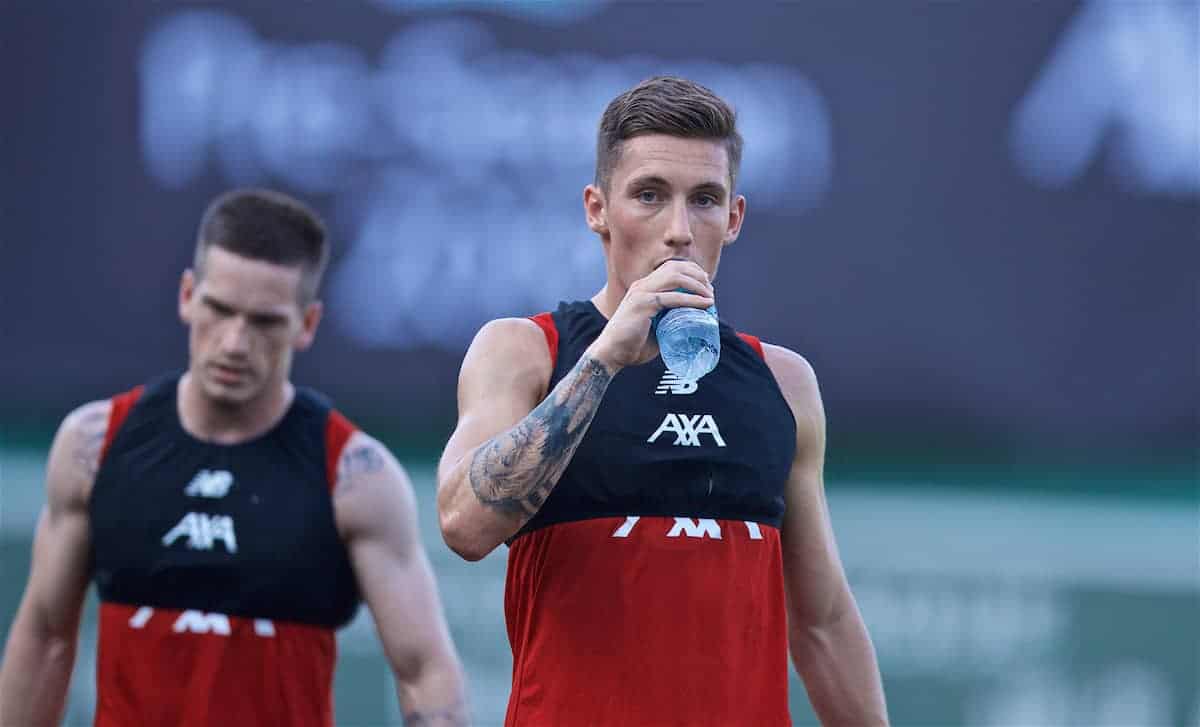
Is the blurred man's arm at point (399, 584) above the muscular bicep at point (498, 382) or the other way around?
the other way around

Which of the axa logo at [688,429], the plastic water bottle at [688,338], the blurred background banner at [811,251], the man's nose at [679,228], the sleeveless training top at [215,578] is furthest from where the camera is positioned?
the blurred background banner at [811,251]

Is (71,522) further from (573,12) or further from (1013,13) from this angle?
(1013,13)

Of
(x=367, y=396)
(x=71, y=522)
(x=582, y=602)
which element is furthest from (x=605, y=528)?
(x=367, y=396)

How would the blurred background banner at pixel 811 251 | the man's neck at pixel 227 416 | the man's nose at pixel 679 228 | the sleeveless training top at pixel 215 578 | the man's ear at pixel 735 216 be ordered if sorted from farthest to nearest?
the blurred background banner at pixel 811 251 < the man's neck at pixel 227 416 < the sleeveless training top at pixel 215 578 < the man's ear at pixel 735 216 < the man's nose at pixel 679 228

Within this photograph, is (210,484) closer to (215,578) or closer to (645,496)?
(215,578)

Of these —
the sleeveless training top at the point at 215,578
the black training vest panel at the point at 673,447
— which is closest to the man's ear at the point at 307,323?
the sleeveless training top at the point at 215,578

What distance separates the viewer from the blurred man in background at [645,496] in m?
2.90

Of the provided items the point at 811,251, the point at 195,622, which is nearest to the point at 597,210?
the point at 195,622

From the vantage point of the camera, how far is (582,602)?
2.92 m

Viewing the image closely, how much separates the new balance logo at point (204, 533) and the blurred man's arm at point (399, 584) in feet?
0.94

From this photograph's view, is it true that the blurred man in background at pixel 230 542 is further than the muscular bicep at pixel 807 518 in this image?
Yes

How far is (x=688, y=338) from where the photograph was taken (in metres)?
2.66

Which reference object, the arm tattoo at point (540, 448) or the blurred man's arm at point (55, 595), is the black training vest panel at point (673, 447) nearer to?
the arm tattoo at point (540, 448)

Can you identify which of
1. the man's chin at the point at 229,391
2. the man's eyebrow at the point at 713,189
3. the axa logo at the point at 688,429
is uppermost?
the man's eyebrow at the point at 713,189
